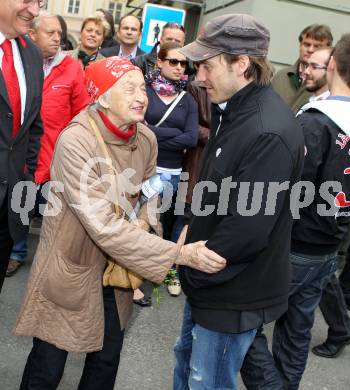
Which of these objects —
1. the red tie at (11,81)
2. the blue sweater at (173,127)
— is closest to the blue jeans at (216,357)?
the red tie at (11,81)

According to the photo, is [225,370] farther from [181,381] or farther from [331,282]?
[331,282]

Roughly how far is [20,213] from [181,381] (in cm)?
128

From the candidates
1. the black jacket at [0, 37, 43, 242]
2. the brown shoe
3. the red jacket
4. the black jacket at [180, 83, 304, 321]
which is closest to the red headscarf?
the black jacket at [180, 83, 304, 321]

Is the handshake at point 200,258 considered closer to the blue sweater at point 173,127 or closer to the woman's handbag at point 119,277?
the woman's handbag at point 119,277

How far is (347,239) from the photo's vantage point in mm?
5414

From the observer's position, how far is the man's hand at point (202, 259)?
2.09 m

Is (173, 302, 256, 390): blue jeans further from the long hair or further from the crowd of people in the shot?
the long hair

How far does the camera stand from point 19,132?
9.45 feet

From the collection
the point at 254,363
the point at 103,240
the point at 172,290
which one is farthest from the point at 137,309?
the point at 103,240

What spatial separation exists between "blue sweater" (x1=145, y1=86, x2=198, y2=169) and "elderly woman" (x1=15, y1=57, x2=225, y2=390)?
2.01m

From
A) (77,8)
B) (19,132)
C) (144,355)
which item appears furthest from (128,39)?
(77,8)

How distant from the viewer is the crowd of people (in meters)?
2.07

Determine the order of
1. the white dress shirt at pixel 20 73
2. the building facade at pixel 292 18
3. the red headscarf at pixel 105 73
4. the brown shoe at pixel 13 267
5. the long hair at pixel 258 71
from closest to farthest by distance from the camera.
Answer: the long hair at pixel 258 71
the red headscarf at pixel 105 73
the white dress shirt at pixel 20 73
the brown shoe at pixel 13 267
the building facade at pixel 292 18

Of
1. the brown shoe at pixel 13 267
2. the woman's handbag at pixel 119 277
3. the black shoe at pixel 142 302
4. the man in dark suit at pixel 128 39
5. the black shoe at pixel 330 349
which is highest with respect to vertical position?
the man in dark suit at pixel 128 39
